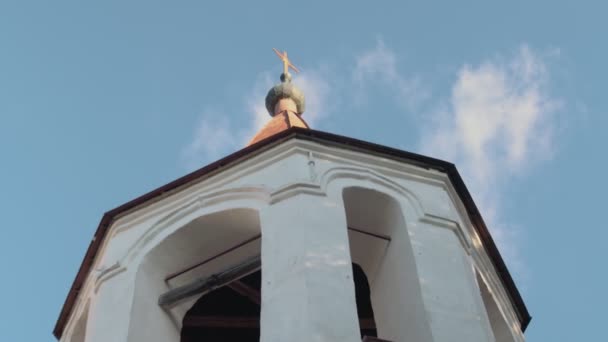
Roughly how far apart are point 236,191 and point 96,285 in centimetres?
156

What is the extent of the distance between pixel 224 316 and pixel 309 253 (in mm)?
3060

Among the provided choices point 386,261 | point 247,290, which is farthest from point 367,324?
point 386,261

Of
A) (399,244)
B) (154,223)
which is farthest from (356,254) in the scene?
(154,223)

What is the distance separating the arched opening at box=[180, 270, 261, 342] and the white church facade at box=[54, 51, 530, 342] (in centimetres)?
2

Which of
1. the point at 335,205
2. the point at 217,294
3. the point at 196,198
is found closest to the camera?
the point at 335,205

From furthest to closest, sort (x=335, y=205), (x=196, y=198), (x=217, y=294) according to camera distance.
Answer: (x=217, y=294)
(x=196, y=198)
(x=335, y=205)

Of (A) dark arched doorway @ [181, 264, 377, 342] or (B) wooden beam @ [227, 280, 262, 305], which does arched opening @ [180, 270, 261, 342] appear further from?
(B) wooden beam @ [227, 280, 262, 305]

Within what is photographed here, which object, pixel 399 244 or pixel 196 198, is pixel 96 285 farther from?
pixel 399 244

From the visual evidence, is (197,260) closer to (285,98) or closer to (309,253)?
(309,253)

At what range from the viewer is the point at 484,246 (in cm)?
1170

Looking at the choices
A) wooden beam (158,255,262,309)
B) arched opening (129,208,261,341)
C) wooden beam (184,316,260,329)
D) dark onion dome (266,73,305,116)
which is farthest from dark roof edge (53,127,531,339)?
dark onion dome (266,73,305,116)

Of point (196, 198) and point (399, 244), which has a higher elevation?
point (196, 198)

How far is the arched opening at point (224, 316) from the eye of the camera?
12.4 m

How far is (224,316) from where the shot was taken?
12.5 m
